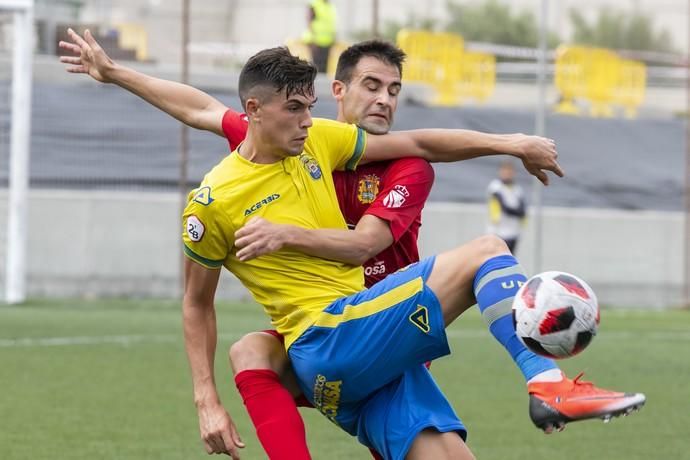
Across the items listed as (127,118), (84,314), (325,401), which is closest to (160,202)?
(127,118)

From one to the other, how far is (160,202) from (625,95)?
14.1 meters

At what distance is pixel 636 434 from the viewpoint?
8.73 m

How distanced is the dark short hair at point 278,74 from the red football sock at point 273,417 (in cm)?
107

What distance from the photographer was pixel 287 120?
16.9 ft

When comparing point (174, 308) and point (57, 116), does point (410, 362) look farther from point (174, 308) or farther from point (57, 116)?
point (57, 116)

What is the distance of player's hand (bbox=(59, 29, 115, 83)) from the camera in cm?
591

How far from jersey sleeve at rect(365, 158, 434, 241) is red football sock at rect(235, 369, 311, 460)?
77 centimetres

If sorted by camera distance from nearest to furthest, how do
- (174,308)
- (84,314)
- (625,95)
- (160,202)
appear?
1. (84,314)
2. (174,308)
3. (160,202)
4. (625,95)

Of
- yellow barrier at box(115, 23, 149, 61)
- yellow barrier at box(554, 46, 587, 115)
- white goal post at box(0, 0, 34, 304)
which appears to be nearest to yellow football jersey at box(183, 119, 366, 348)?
white goal post at box(0, 0, 34, 304)

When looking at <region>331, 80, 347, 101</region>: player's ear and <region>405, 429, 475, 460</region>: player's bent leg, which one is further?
<region>331, 80, 347, 101</region>: player's ear

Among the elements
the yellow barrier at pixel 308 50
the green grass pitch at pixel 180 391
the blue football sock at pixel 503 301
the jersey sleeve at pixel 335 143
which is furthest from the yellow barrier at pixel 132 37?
the blue football sock at pixel 503 301

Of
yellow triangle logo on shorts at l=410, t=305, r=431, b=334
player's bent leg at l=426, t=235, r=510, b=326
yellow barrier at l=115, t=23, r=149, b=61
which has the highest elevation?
yellow barrier at l=115, t=23, r=149, b=61

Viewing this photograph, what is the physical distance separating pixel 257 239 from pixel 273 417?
832 millimetres

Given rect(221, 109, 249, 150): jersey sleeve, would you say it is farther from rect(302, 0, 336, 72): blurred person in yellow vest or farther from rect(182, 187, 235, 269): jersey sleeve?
rect(302, 0, 336, 72): blurred person in yellow vest
